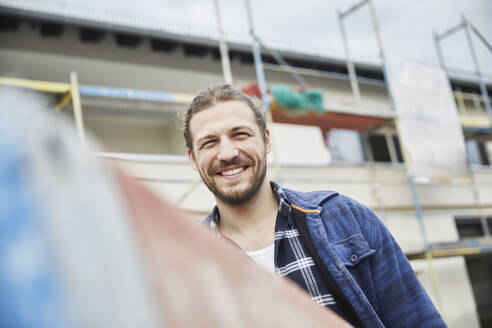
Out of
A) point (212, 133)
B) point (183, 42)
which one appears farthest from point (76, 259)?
point (183, 42)

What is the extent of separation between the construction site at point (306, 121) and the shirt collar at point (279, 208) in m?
4.80

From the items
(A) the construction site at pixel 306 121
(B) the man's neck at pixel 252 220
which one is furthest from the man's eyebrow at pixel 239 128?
(A) the construction site at pixel 306 121

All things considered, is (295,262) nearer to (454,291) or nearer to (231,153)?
(231,153)

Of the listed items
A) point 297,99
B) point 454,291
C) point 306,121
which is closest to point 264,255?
point 297,99

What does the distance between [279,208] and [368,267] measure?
394 mm

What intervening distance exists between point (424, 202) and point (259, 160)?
30.7 feet

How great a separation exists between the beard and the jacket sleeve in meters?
0.44

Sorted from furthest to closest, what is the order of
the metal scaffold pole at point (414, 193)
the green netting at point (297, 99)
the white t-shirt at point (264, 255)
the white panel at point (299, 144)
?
the white panel at point (299, 144)
the metal scaffold pole at point (414, 193)
the green netting at point (297, 99)
the white t-shirt at point (264, 255)

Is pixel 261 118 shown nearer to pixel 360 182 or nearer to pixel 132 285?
pixel 132 285

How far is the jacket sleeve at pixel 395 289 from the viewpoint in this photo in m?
1.53

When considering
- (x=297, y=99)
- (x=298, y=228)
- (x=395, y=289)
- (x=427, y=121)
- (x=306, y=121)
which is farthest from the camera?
(x=427, y=121)

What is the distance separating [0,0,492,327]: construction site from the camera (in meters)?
7.89

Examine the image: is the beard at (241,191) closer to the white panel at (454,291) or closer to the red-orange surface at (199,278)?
the red-orange surface at (199,278)

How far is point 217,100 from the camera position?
73.0 inches
